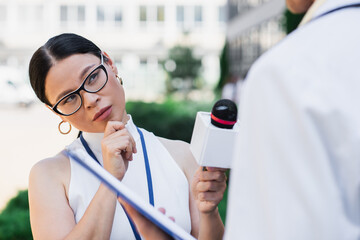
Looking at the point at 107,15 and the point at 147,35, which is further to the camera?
the point at 107,15

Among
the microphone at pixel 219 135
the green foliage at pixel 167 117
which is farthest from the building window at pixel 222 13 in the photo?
the microphone at pixel 219 135

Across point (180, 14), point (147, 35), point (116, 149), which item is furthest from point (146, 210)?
point (180, 14)

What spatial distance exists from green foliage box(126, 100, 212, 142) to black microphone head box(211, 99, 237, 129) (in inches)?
276

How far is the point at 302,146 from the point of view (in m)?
0.62

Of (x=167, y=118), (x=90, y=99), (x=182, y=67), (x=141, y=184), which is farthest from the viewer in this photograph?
(x=182, y=67)

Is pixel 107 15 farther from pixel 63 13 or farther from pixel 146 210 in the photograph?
pixel 146 210

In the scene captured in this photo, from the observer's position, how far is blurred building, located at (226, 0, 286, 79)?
18109 mm

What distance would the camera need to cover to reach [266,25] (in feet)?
63.3

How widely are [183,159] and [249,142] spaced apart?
113 cm

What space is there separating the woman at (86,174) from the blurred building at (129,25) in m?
33.2

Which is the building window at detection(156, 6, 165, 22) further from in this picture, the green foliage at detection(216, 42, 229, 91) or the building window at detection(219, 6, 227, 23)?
the green foliage at detection(216, 42, 229, 91)

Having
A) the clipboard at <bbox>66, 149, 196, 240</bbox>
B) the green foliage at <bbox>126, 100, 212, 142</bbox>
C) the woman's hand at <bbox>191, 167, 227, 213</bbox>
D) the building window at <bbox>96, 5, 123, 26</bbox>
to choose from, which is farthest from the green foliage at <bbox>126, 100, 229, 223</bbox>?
the building window at <bbox>96, 5, 123, 26</bbox>

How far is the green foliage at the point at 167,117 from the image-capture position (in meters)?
8.22

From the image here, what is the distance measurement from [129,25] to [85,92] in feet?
115
